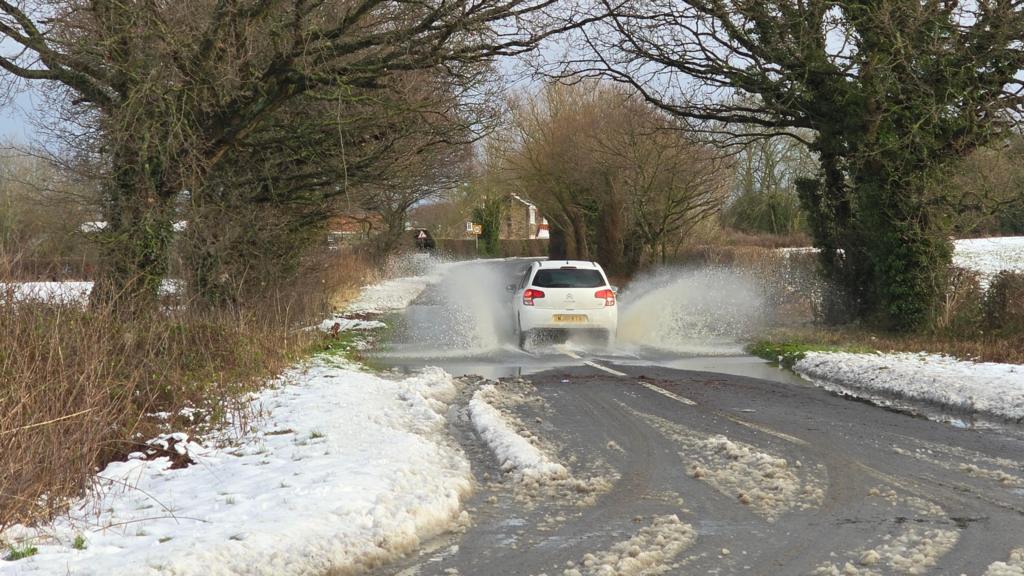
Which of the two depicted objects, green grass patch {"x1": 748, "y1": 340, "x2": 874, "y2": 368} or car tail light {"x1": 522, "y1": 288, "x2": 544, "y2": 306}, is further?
car tail light {"x1": 522, "y1": 288, "x2": 544, "y2": 306}

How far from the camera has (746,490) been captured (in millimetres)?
6902

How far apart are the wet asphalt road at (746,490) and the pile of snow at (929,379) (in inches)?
41.2

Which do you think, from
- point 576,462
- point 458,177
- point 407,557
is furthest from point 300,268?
point 407,557

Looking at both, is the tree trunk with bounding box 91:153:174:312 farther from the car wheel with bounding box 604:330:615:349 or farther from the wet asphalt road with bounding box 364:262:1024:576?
the car wheel with bounding box 604:330:615:349

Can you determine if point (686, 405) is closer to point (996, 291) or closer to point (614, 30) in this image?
point (996, 291)

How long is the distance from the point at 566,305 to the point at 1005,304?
8.14 m

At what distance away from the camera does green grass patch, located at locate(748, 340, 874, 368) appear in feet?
52.1

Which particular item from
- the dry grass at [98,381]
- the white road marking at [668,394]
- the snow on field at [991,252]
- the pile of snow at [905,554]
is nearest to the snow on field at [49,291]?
the dry grass at [98,381]

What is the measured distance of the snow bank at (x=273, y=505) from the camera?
5211 millimetres

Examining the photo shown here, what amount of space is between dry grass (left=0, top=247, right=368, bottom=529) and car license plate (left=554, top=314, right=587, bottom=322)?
17.9ft

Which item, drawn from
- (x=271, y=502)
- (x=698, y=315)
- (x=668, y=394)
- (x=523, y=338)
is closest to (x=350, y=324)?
(x=523, y=338)

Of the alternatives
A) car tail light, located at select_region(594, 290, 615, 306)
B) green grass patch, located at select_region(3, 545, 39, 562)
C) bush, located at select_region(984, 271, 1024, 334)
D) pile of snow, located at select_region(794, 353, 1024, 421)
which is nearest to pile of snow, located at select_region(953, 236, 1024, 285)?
bush, located at select_region(984, 271, 1024, 334)

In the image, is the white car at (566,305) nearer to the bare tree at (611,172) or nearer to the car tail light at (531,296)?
the car tail light at (531,296)

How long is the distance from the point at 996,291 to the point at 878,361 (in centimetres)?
450
